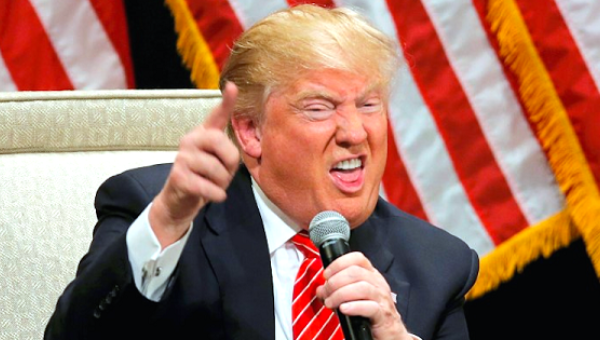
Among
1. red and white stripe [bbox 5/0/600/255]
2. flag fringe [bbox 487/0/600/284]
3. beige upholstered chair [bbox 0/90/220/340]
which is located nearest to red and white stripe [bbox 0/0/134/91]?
red and white stripe [bbox 5/0/600/255]

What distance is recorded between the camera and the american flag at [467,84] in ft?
7.18

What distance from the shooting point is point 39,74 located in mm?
2281

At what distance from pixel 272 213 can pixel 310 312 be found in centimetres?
16

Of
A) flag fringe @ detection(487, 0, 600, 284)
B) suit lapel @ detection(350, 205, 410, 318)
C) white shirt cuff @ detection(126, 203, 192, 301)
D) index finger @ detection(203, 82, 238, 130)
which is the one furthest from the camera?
flag fringe @ detection(487, 0, 600, 284)

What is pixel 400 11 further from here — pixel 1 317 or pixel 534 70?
pixel 1 317

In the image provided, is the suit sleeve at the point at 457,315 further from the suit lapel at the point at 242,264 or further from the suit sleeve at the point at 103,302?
the suit sleeve at the point at 103,302

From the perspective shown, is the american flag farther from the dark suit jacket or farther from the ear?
the ear

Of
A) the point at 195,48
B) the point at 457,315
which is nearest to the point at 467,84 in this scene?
the point at 195,48

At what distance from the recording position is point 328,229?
119 cm

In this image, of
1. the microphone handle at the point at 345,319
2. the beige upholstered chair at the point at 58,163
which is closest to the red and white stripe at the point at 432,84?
the beige upholstered chair at the point at 58,163

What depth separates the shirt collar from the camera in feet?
4.85

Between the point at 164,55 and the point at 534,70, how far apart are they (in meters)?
0.85

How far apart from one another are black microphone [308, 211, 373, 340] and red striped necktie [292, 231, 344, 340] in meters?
0.21

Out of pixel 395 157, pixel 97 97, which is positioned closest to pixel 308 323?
pixel 97 97
